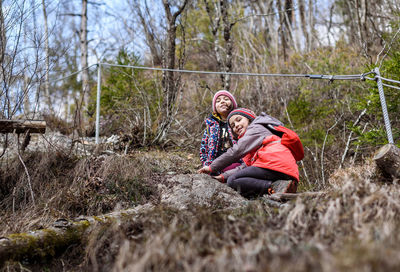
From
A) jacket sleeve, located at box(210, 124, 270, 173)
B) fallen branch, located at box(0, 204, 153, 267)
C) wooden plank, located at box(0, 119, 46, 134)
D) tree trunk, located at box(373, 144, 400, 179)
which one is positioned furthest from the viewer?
A: wooden plank, located at box(0, 119, 46, 134)

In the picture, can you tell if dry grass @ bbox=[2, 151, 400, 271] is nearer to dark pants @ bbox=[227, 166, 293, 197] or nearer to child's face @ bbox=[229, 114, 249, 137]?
dark pants @ bbox=[227, 166, 293, 197]

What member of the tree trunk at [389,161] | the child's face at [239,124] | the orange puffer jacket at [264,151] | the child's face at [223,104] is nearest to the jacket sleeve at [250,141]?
the orange puffer jacket at [264,151]

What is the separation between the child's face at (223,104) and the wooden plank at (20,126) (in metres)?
2.21

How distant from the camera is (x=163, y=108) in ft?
16.9

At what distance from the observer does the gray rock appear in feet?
8.75

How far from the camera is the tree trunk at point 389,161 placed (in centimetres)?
221

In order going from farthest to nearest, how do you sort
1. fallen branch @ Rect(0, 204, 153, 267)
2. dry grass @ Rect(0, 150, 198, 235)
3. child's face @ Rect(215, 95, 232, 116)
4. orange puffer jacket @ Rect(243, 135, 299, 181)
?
child's face @ Rect(215, 95, 232, 116)
orange puffer jacket @ Rect(243, 135, 299, 181)
dry grass @ Rect(0, 150, 198, 235)
fallen branch @ Rect(0, 204, 153, 267)

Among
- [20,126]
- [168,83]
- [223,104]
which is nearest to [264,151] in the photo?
[223,104]

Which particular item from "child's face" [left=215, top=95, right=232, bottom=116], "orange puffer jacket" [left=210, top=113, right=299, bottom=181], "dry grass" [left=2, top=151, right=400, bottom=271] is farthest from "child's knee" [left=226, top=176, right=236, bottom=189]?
"child's face" [left=215, top=95, right=232, bottom=116]

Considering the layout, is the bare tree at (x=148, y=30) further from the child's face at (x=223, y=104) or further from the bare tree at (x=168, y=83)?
the child's face at (x=223, y=104)

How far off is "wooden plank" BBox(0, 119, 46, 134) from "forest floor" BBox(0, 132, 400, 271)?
0.45m

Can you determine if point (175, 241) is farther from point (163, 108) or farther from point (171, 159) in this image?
point (163, 108)

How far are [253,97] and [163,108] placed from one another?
3.01 metres

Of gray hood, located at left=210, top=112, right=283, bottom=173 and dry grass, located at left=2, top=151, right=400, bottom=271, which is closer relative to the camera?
dry grass, located at left=2, top=151, right=400, bottom=271
